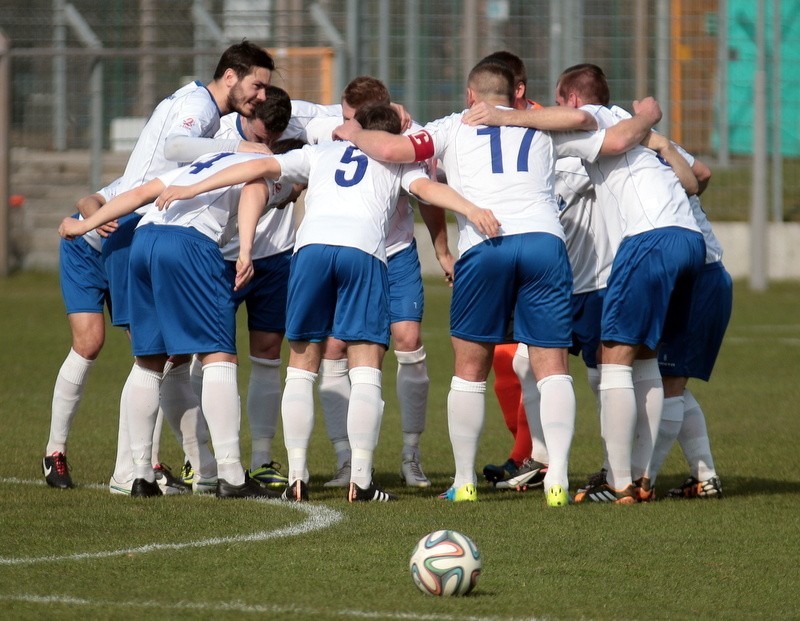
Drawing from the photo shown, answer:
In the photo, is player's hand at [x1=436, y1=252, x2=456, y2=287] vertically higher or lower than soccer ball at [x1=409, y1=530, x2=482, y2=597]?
higher

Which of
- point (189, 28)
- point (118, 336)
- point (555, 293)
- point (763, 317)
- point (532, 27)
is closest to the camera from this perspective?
point (555, 293)

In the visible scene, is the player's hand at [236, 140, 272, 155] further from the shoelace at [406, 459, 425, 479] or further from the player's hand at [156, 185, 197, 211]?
the shoelace at [406, 459, 425, 479]

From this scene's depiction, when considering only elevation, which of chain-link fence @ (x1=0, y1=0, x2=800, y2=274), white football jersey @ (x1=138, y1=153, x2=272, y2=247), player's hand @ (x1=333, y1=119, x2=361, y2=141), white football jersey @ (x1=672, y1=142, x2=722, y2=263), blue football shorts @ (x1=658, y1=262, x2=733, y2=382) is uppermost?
chain-link fence @ (x1=0, y1=0, x2=800, y2=274)

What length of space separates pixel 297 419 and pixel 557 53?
13.8m

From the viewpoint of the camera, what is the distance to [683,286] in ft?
22.3

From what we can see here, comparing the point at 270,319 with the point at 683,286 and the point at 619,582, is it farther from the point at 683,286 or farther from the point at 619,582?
the point at 619,582

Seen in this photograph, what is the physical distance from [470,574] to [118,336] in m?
10.4

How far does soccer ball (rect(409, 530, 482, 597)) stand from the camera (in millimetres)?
4863

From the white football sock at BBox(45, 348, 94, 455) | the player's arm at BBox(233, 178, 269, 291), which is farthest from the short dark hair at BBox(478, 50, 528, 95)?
the white football sock at BBox(45, 348, 94, 455)

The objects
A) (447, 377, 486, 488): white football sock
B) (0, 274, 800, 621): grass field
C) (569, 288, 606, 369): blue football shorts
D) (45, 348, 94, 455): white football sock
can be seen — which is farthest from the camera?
(45, 348, 94, 455): white football sock

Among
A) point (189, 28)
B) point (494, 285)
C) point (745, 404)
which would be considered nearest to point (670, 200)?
point (494, 285)

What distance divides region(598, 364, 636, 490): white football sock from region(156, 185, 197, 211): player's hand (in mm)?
2078

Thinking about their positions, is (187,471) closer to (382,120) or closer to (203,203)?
(203,203)

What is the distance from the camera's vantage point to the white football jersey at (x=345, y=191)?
6.69 metres
